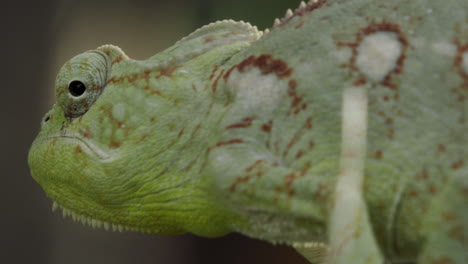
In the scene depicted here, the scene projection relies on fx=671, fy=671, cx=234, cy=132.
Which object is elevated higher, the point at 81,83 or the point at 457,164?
the point at 81,83

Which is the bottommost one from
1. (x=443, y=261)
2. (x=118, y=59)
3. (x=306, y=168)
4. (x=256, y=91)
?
(x=443, y=261)

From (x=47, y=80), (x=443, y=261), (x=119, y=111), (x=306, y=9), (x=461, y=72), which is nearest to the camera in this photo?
(x=443, y=261)

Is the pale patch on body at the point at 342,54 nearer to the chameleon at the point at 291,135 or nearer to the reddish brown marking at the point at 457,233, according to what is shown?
the chameleon at the point at 291,135

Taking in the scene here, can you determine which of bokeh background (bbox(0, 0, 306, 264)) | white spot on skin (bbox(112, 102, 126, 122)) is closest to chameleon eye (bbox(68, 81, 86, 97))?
white spot on skin (bbox(112, 102, 126, 122))

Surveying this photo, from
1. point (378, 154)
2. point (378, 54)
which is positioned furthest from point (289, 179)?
point (378, 54)

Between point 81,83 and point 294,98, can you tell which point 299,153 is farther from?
point 81,83

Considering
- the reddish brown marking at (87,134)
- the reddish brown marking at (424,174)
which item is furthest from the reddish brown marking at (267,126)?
the reddish brown marking at (87,134)
